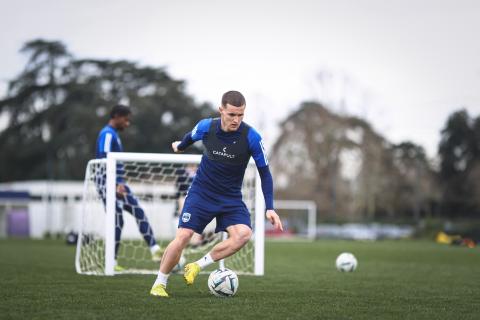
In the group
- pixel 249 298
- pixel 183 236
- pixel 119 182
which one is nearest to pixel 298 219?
pixel 119 182

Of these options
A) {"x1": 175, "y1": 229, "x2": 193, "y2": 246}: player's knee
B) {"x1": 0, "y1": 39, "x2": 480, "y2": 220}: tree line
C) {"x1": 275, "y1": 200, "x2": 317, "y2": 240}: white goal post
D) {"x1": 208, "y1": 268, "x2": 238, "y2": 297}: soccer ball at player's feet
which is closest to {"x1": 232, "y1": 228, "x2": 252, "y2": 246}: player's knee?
{"x1": 208, "y1": 268, "x2": 238, "y2": 297}: soccer ball at player's feet

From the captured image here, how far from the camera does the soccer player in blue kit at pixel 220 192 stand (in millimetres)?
6629

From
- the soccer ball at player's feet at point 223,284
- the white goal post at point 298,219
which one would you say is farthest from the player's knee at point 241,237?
the white goal post at point 298,219

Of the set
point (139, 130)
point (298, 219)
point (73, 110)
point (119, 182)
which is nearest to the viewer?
→ point (119, 182)

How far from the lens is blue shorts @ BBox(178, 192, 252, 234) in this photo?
6.67 metres

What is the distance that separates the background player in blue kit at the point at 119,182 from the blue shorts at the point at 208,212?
3183mm

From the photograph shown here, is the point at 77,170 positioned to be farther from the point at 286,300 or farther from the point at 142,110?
the point at 286,300

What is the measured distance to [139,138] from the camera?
53094mm

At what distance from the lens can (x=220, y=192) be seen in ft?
22.1

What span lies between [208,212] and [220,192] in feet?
0.75

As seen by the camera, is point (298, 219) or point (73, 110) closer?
point (298, 219)

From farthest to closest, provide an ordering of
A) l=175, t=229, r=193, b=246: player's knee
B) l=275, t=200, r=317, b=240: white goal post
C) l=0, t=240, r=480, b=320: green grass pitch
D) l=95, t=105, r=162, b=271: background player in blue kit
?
l=275, t=200, r=317, b=240: white goal post
l=95, t=105, r=162, b=271: background player in blue kit
l=175, t=229, r=193, b=246: player's knee
l=0, t=240, r=480, b=320: green grass pitch

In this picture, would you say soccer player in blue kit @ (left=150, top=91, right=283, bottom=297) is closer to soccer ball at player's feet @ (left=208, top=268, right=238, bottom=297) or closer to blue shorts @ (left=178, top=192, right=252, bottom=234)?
blue shorts @ (left=178, top=192, right=252, bottom=234)

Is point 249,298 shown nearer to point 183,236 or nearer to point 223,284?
point 223,284
